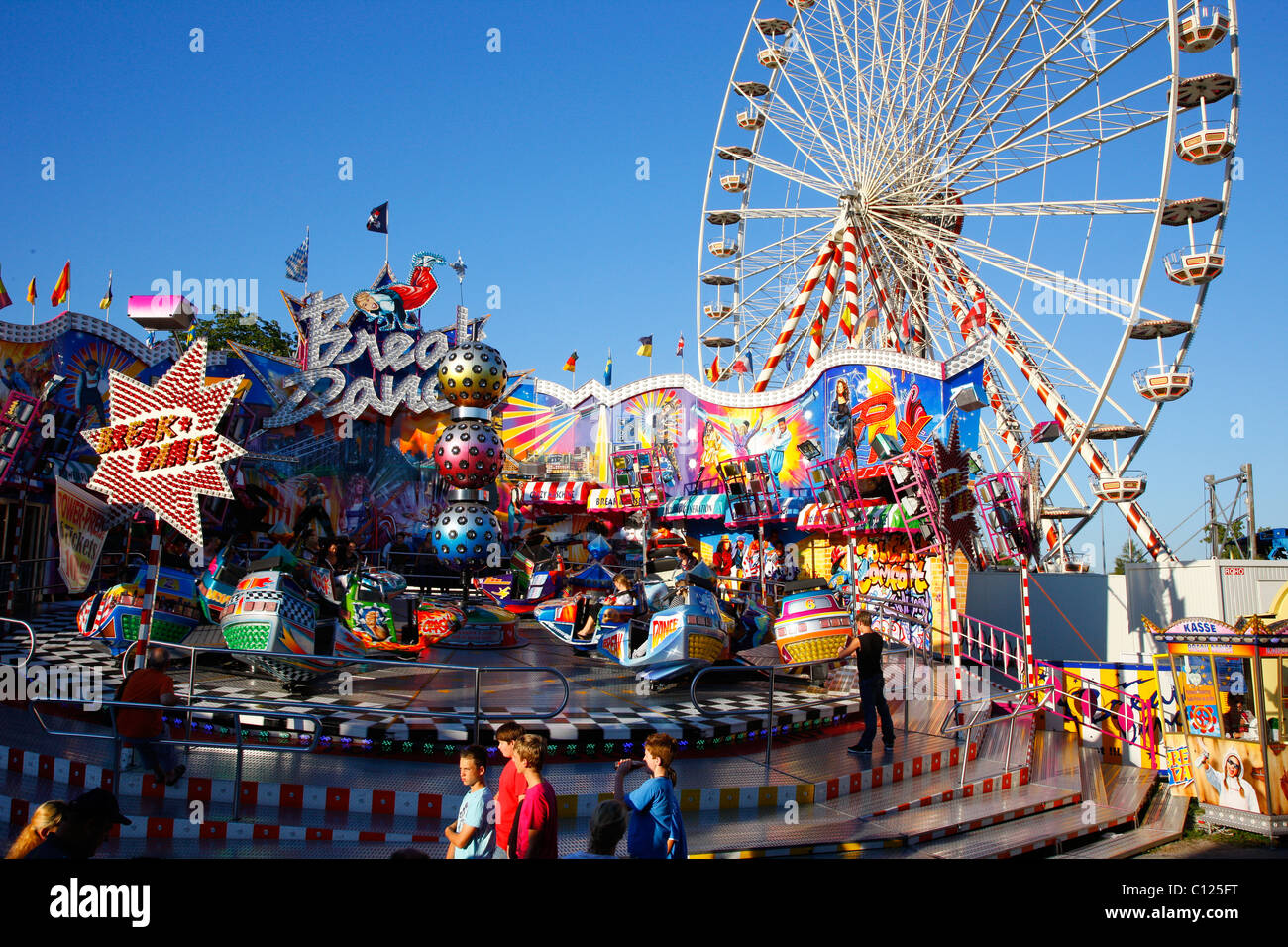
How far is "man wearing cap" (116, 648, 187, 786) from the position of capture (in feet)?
21.8

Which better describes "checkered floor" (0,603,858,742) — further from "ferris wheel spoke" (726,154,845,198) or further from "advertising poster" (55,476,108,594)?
"ferris wheel spoke" (726,154,845,198)

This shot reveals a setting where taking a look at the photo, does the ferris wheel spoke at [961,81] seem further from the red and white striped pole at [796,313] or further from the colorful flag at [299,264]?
the colorful flag at [299,264]

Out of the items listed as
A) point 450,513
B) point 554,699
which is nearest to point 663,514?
point 450,513

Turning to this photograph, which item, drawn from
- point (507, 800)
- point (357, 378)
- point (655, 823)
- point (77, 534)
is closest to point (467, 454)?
point (77, 534)

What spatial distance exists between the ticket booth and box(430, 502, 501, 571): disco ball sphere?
9501 mm

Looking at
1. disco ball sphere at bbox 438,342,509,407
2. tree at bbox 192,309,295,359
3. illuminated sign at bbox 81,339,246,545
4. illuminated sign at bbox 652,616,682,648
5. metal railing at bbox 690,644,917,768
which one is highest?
tree at bbox 192,309,295,359

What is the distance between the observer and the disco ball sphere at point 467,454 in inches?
576

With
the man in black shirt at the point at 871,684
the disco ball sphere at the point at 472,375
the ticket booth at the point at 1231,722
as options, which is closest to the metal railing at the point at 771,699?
the man in black shirt at the point at 871,684

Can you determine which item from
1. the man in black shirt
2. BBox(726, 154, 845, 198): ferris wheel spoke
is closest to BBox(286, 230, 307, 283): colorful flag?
BBox(726, 154, 845, 198): ferris wheel spoke

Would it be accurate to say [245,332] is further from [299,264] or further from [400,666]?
[400,666]

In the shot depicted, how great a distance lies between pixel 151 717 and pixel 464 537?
756cm

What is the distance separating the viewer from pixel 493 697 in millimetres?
9828

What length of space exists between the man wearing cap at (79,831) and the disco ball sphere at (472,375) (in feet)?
37.6
